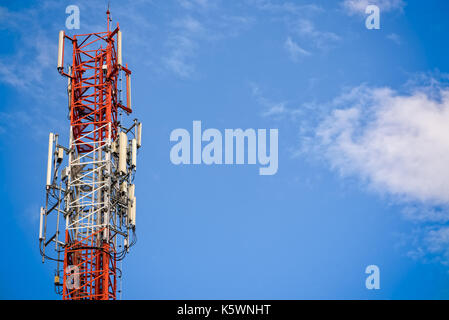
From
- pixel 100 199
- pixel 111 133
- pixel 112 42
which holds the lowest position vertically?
pixel 100 199
